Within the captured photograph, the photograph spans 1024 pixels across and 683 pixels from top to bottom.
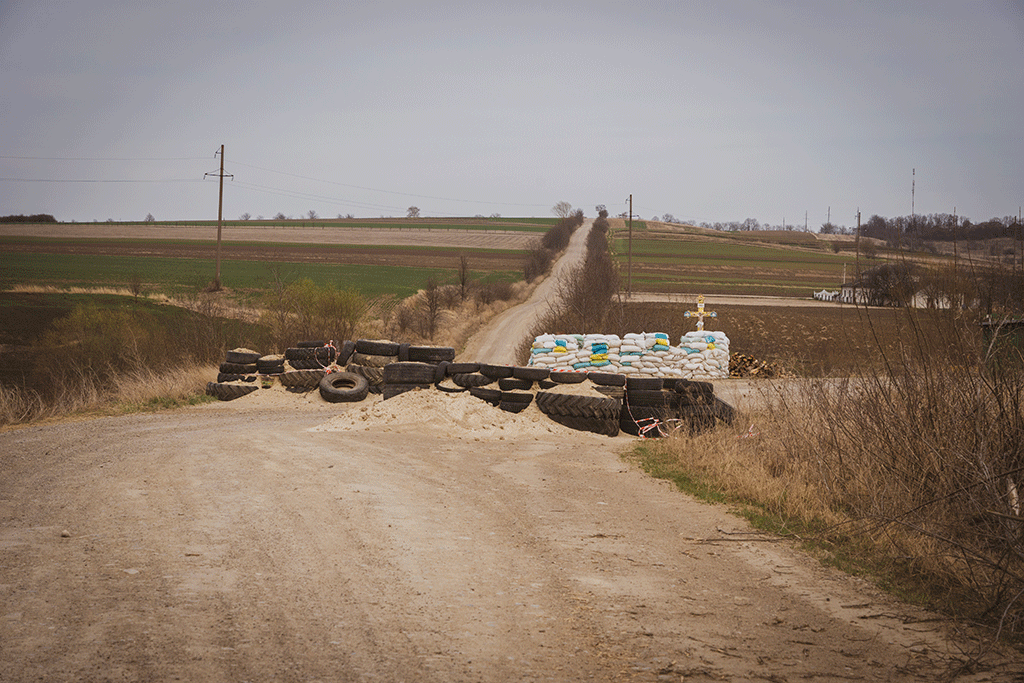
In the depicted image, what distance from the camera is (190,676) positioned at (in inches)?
143

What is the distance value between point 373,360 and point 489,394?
14.4ft

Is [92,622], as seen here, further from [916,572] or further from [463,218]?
[463,218]

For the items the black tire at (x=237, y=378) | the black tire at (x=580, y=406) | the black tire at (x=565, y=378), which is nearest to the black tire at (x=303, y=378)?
the black tire at (x=237, y=378)

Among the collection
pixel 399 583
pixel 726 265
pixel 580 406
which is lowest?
pixel 399 583

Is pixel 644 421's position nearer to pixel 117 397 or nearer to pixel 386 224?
pixel 117 397

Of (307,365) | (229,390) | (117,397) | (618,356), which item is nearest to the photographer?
(117,397)

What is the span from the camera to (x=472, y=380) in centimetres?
1364

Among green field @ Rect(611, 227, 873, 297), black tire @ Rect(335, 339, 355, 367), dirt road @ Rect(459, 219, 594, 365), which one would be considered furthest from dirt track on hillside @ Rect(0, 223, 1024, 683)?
green field @ Rect(611, 227, 873, 297)

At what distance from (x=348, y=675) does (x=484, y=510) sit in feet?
11.0

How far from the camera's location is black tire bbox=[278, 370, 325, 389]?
16.2 metres

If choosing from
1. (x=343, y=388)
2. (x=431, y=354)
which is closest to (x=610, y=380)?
(x=431, y=354)

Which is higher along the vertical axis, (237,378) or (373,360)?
(373,360)

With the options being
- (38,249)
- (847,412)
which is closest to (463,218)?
(38,249)

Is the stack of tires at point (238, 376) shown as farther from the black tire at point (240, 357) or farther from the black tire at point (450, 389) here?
the black tire at point (450, 389)
